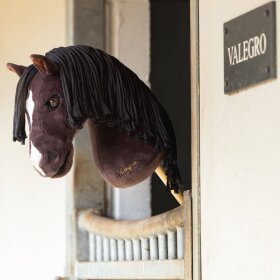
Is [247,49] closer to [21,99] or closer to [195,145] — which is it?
[195,145]

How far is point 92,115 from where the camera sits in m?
2.47

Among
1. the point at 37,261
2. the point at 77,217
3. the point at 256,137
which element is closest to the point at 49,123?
the point at 256,137

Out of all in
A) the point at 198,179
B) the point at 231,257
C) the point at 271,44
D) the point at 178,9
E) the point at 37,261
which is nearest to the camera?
the point at 271,44

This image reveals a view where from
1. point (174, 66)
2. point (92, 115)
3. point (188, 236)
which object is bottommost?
point (188, 236)

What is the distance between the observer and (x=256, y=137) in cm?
227

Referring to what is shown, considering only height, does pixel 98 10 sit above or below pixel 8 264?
above

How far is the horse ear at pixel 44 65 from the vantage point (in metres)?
2.42

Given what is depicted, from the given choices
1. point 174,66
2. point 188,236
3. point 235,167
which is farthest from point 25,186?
point 235,167

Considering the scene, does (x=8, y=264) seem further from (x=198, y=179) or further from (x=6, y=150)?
(x=198, y=179)

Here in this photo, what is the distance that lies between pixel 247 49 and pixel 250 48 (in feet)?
0.04

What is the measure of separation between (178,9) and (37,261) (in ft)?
4.03

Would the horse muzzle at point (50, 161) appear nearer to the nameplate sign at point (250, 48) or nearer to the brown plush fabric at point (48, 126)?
the brown plush fabric at point (48, 126)

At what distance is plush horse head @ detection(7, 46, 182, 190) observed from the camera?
2.47 meters

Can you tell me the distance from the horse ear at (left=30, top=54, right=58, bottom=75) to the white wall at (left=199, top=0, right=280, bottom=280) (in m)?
0.29
